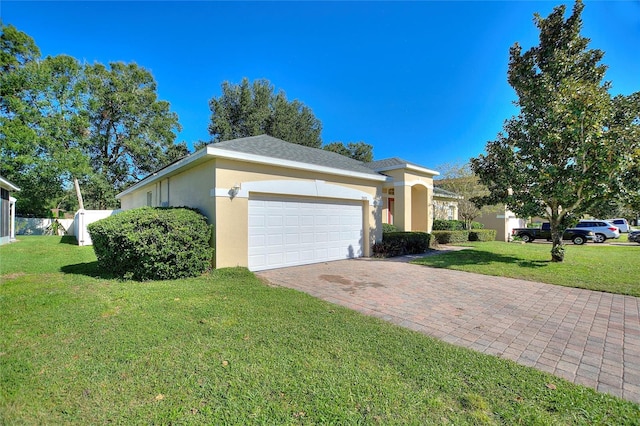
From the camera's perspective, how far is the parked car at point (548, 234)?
19.2 metres

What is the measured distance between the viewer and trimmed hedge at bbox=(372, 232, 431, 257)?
1149 cm

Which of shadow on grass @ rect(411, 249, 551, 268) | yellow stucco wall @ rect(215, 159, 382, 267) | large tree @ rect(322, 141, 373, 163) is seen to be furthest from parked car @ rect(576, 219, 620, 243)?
yellow stucco wall @ rect(215, 159, 382, 267)

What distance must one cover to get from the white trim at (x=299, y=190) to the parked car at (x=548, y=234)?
15.7 m

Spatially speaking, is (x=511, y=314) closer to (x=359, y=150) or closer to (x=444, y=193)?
(x=444, y=193)

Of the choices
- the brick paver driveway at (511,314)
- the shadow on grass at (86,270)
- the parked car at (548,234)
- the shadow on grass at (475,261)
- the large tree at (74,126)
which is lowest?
the brick paver driveway at (511,314)

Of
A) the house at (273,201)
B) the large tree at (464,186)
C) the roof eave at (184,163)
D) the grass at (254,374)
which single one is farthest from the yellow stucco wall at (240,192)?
the large tree at (464,186)

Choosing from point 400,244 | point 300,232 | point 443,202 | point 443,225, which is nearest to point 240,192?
point 300,232

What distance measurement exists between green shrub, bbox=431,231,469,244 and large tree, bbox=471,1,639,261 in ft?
18.1

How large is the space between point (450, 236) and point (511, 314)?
42.1ft

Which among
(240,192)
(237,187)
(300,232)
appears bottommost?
(300,232)

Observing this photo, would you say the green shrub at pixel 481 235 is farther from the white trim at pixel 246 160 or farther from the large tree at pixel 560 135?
the white trim at pixel 246 160

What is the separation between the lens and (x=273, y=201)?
869 centimetres

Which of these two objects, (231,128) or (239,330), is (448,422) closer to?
(239,330)

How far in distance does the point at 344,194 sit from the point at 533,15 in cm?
928
